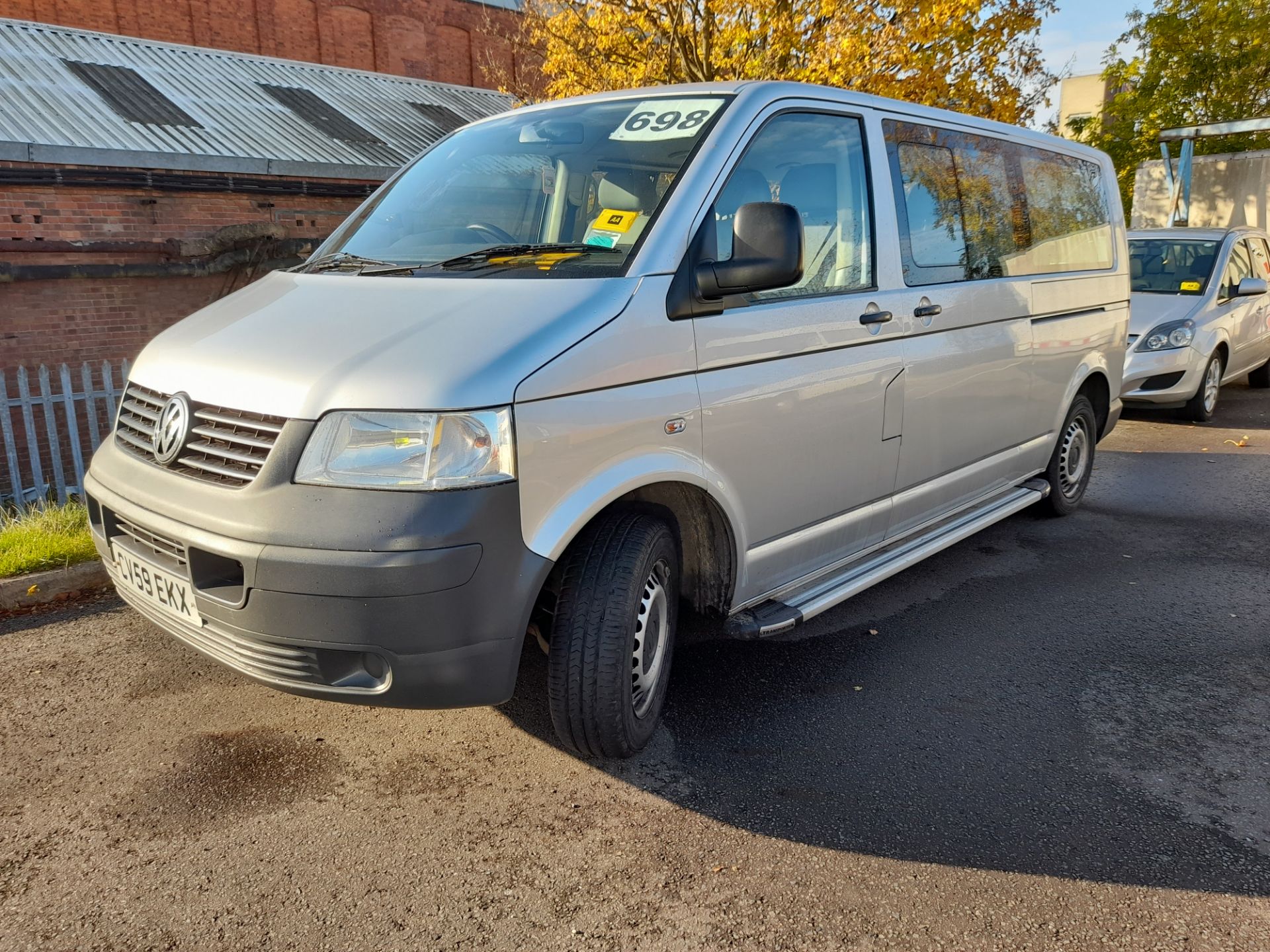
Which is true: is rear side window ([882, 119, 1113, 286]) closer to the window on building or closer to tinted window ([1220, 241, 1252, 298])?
tinted window ([1220, 241, 1252, 298])

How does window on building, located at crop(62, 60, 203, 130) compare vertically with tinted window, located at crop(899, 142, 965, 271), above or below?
above

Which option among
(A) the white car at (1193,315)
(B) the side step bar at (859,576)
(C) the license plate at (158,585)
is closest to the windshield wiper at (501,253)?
(C) the license plate at (158,585)

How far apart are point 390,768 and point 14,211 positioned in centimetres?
1071

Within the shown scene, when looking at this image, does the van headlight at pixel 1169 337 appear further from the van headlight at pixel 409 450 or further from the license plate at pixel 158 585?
the license plate at pixel 158 585

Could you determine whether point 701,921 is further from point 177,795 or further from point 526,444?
point 177,795

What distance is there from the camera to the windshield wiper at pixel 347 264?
10.8ft

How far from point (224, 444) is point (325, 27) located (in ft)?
80.8

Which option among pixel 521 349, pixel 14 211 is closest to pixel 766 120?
pixel 521 349

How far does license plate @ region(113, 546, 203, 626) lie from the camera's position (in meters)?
2.75

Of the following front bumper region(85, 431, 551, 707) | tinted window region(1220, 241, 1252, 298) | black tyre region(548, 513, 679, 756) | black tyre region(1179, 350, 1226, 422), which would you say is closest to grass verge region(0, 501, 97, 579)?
front bumper region(85, 431, 551, 707)

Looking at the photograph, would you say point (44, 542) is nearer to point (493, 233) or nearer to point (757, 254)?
point (493, 233)

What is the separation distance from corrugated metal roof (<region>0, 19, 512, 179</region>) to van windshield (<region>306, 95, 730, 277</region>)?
931 centimetres

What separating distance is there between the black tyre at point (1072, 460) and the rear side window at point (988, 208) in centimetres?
91

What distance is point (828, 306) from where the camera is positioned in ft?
11.5
